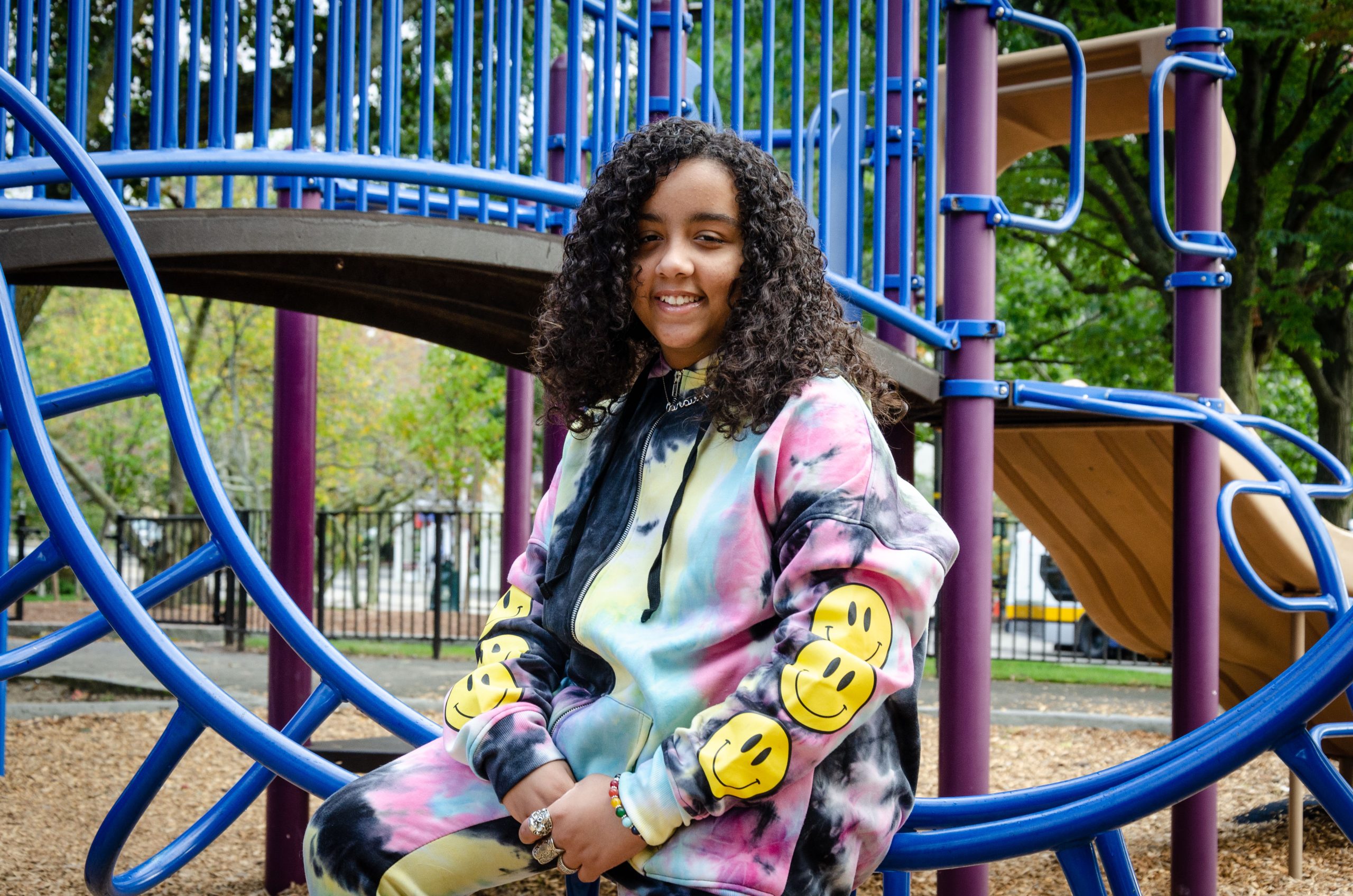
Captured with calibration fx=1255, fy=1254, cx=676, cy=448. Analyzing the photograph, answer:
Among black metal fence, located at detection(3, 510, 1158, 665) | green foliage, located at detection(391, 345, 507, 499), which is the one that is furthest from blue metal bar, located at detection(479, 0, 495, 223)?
green foliage, located at detection(391, 345, 507, 499)

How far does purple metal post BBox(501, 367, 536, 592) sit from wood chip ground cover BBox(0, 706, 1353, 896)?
153cm

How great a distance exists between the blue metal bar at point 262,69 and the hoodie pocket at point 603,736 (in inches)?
70.5

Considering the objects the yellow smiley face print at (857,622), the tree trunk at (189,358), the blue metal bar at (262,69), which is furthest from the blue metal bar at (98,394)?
the tree trunk at (189,358)

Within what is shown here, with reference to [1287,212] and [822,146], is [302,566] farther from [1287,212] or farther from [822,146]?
[1287,212]

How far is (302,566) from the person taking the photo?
406 centimetres

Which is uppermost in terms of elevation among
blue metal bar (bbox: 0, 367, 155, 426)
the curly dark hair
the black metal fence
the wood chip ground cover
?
the curly dark hair

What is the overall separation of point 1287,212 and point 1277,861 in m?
6.78

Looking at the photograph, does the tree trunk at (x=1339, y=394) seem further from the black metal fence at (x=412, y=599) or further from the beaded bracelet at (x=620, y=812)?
the beaded bracelet at (x=620, y=812)

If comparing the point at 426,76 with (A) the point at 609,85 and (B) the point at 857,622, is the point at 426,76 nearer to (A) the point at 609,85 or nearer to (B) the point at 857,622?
(A) the point at 609,85

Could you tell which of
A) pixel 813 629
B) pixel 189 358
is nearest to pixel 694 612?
pixel 813 629

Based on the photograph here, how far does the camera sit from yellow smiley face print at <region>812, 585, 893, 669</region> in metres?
1.46

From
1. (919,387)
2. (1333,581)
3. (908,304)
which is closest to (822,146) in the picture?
(908,304)

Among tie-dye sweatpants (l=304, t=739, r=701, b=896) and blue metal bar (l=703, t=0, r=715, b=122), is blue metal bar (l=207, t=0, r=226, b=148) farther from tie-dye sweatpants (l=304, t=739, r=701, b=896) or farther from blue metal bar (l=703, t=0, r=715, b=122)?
tie-dye sweatpants (l=304, t=739, r=701, b=896)

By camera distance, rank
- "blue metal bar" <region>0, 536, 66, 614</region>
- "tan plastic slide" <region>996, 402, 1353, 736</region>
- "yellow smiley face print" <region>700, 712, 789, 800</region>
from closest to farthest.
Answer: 1. "yellow smiley face print" <region>700, 712, 789, 800</region>
2. "blue metal bar" <region>0, 536, 66, 614</region>
3. "tan plastic slide" <region>996, 402, 1353, 736</region>
